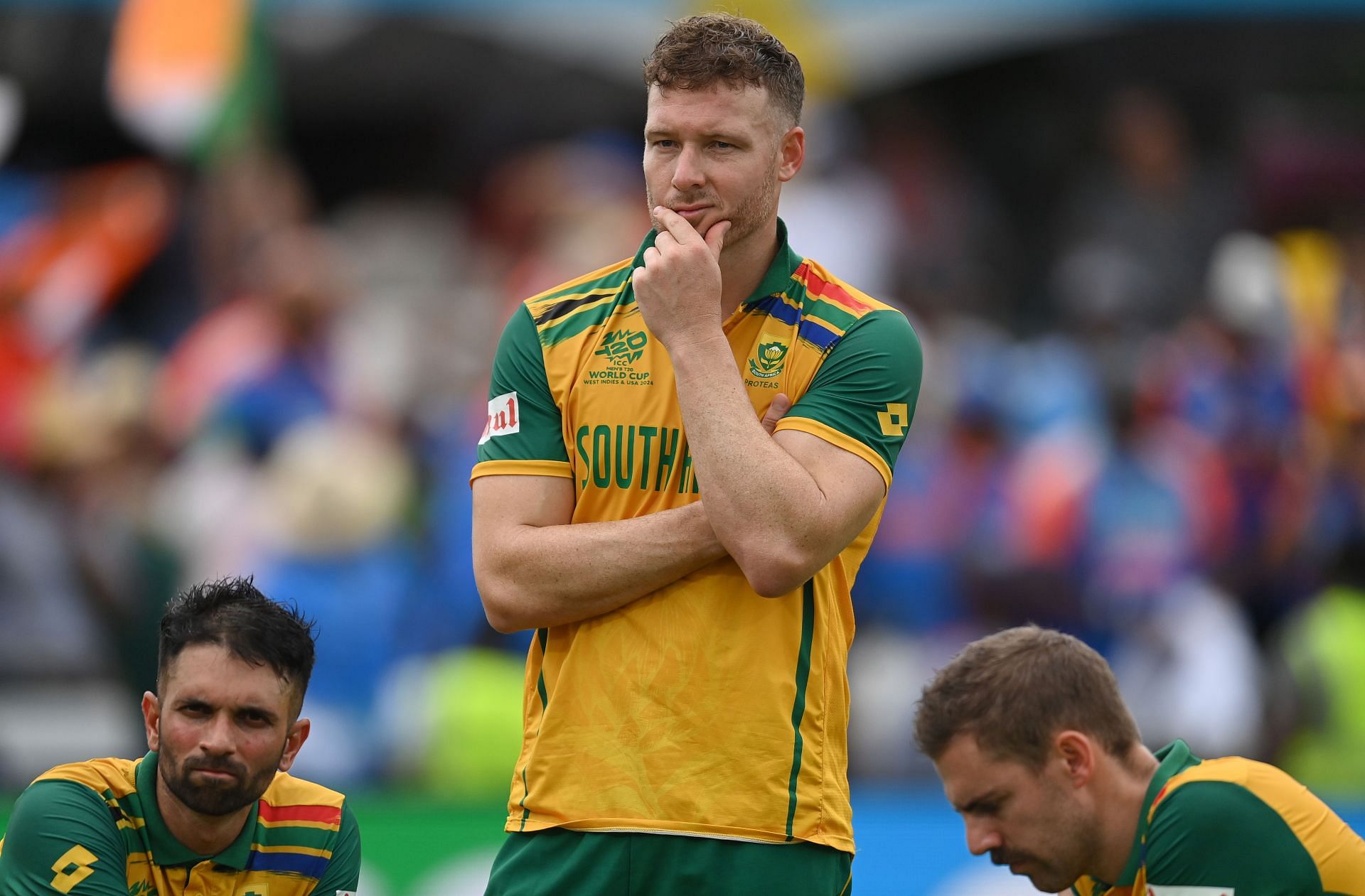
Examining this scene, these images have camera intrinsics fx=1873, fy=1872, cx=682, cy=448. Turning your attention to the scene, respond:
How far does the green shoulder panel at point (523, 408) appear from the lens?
353 cm

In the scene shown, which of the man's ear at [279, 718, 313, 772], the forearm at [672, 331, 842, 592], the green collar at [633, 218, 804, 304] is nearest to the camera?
the forearm at [672, 331, 842, 592]

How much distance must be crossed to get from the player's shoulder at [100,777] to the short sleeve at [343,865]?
43 centimetres

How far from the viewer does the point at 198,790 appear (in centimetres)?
357

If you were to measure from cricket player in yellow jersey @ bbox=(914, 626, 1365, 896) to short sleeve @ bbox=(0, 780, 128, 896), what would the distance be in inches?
61.9

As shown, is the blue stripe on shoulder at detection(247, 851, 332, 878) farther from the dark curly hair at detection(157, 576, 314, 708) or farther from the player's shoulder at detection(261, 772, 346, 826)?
the dark curly hair at detection(157, 576, 314, 708)

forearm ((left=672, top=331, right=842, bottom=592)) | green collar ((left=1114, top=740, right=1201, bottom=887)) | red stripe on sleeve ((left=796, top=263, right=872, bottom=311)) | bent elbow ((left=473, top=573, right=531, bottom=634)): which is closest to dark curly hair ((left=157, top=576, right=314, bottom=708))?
bent elbow ((left=473, top=573, right=531, bottom=634))

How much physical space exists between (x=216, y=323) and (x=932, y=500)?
3892mm

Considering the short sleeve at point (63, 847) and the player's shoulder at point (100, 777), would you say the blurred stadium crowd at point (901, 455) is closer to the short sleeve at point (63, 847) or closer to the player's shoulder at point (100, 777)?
the player's shoulder at point (100, 777)

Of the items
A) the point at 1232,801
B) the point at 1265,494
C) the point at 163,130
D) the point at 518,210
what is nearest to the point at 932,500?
the point at 1265,494

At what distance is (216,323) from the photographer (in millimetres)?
9938

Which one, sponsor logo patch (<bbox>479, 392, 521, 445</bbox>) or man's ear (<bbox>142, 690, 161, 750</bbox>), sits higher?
sponsor logo patch (<bbox>479, 392, 521, 445</bbox>)

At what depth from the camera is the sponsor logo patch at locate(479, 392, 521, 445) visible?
11.7 feet

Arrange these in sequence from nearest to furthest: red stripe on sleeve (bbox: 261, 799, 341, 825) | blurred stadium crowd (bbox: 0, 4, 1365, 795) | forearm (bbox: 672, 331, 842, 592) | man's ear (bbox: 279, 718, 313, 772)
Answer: forearm (bbox: 672, 331, 842, 592) < man's ear (bbox: 279, 718, 313, 772) < red stripe on sleeve (bbox: 261, 799, 341, 825) < blurred stadium crowd (bbox: 0, 4, 1365, 795)

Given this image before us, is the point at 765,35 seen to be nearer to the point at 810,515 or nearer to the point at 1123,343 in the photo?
the point at 810,515
